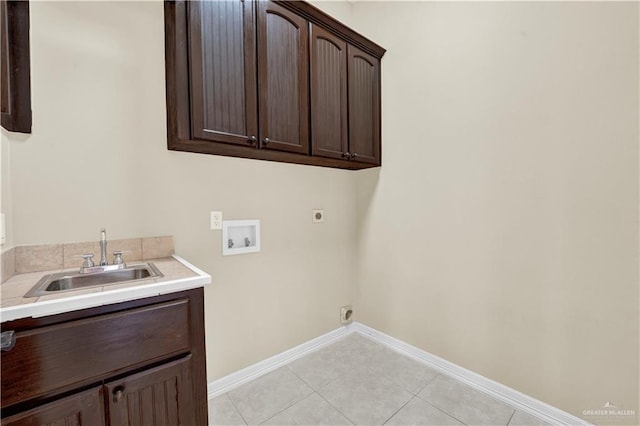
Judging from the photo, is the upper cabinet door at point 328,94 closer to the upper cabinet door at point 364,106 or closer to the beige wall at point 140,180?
the upper cabinet door at point 364,106

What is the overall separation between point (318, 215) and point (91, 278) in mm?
1475

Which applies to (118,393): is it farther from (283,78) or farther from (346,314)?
(346,314)

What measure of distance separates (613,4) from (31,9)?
266 centimetres

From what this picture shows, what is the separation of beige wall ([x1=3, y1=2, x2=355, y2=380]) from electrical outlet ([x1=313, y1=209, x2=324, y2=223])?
93mm

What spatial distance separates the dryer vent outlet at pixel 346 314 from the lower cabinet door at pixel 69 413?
71.8 inches

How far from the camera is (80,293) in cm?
91

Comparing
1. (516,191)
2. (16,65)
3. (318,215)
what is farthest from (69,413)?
(516,191)

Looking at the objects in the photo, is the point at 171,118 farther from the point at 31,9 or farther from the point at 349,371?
the point at 349,371

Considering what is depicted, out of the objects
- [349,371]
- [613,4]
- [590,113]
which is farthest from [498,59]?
[349,371]

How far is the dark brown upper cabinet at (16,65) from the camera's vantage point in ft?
3.68

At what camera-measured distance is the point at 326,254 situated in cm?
236

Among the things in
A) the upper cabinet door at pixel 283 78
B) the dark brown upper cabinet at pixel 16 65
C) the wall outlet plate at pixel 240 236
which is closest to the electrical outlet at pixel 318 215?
the wall outlet plate at pixel 240 236

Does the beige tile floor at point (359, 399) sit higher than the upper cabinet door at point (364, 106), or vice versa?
the upper cabinet door at point (364, 106)

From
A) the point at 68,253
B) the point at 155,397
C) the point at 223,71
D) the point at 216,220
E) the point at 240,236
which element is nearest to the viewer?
the point at 155,397
